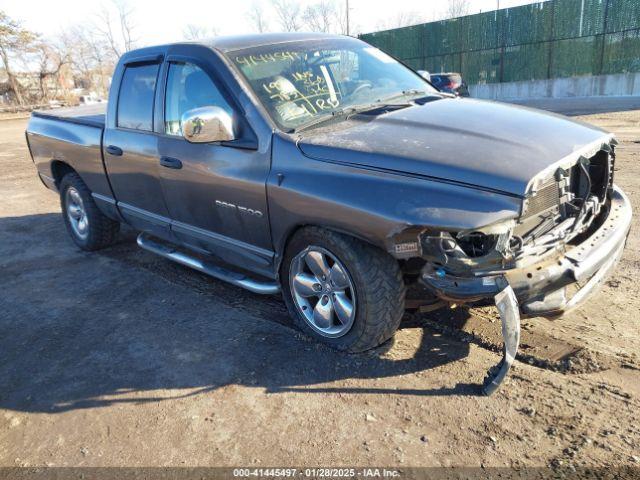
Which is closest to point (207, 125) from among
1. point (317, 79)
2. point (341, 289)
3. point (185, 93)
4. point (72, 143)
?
point (185, 93)

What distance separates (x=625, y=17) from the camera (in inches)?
826

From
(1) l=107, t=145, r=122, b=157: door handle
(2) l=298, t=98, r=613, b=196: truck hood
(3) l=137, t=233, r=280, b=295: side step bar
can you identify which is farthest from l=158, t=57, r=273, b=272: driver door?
(1) l=107, t=145, r=122, b=157: door handle

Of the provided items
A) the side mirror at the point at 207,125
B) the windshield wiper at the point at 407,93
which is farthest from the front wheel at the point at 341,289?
the windshield wiper at the point at 407,93

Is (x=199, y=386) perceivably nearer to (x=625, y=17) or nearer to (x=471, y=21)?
(x=625, y=17)

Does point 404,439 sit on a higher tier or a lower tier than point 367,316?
lower

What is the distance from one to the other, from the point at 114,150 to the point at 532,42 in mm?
24149

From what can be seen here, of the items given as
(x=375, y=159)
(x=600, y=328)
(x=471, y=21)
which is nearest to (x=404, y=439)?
(x=375, y=159)

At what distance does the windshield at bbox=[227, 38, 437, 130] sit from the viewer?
11.4 feet

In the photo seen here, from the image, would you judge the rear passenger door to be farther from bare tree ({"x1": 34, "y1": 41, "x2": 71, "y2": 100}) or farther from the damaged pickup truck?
bare tree ({"x1": 34, "y1": 41, "x2": 71, "y2": 100})

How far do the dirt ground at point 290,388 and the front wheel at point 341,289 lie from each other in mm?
173

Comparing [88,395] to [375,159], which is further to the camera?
[88,395]

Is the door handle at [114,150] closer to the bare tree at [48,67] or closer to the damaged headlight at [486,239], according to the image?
the damaged headlight at [486,239]

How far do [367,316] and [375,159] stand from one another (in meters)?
0.90

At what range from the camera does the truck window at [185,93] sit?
12.0 ft
